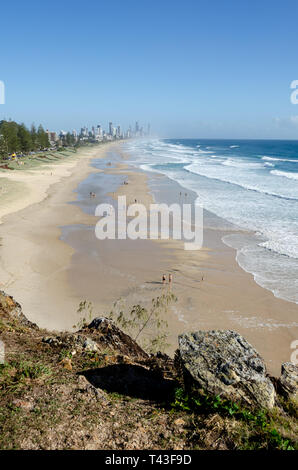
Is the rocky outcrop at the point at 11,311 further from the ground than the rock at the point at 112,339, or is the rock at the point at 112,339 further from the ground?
the rocky outcrop at the point at 11,311

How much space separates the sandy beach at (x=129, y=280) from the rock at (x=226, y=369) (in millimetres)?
5630

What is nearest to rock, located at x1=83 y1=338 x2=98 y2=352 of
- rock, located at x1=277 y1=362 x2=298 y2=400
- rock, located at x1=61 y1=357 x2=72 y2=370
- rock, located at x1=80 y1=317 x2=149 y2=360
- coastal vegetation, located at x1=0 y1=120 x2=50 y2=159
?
rock, located at x1=80 y1=317 x2=149 y2=360

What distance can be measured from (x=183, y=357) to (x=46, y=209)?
99.7 feet

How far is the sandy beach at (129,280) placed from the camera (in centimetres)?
1341

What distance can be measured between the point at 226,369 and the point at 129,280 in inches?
487

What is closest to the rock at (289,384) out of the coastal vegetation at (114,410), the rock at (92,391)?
the coastal vegetation at (114,410)

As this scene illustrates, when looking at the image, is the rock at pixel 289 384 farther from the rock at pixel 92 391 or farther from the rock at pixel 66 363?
the rock at pixel 66 363

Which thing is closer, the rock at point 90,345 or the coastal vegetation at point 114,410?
the coastal vegetation at point 114,410

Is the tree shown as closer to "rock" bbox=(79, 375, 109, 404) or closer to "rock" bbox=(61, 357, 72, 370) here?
"rock" bbox=(61, 357, 72, 370)

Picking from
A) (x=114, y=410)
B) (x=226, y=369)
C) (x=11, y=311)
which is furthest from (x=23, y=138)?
(x=226, y=369)

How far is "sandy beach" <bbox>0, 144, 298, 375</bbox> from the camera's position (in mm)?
13414

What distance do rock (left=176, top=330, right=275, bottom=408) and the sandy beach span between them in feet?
18.5

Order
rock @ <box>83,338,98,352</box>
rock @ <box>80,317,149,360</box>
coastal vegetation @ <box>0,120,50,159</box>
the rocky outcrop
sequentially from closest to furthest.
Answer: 1. rock @ <box>83,338,98,352</box>
2. rock @ <box>80,317,149,360</box>
3. the rocky outcrop
4. coastal vegetation @ <box>0,120,50,159</box>
